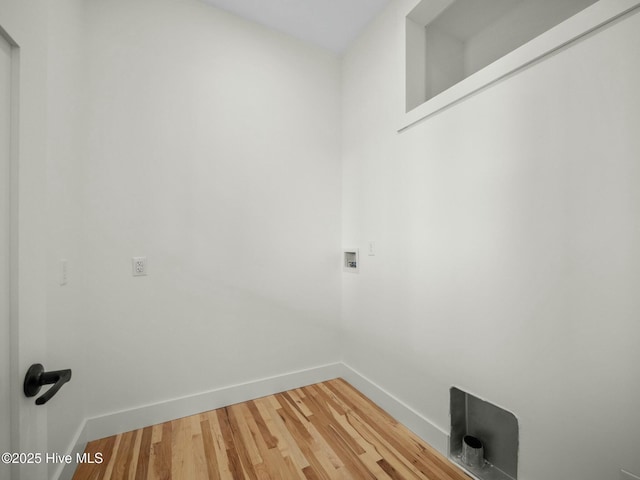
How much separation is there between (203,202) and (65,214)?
2.36 feet

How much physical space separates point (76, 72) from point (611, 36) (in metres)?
2.37

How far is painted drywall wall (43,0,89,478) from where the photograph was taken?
118 centimetres

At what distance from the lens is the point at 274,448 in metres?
1.54

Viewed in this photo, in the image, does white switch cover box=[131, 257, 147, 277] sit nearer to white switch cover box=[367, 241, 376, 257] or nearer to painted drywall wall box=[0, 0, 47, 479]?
painted drywall wall box=[0, 0, 47, 479]

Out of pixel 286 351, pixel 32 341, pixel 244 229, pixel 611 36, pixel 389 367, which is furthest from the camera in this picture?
pixel 286 351

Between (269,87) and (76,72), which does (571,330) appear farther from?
(76,72)

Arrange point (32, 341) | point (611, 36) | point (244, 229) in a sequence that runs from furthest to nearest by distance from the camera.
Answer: point (244, 229), point (611, 36), point (32, 341)

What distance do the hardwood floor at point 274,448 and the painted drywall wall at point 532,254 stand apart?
0.25 m

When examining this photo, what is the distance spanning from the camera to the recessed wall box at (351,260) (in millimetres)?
2232

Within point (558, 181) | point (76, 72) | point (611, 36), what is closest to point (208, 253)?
point (76, 72)

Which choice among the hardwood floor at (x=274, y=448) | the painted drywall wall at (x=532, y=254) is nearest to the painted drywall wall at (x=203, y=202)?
the hardwood floor at (x=274, y=448)

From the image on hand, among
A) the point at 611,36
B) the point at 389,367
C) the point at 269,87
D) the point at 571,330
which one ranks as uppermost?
the point at 269,87

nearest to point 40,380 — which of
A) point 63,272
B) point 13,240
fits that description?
point 13,240

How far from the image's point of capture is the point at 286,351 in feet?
7.17
